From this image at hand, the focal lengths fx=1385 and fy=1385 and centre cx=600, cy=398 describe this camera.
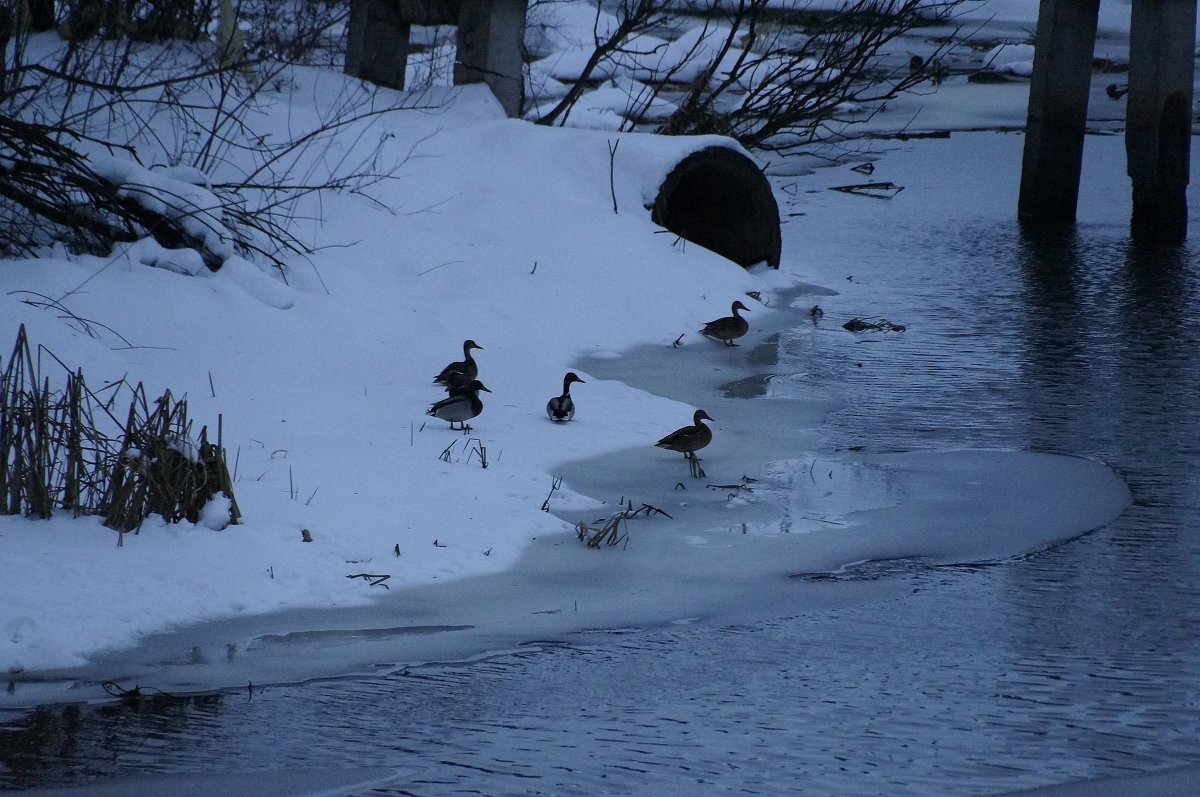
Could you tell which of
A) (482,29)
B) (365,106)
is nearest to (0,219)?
(365,106)

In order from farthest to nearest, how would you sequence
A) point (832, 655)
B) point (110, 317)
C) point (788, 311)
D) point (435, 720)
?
point (788, 311) → point (110, 317) → point (832, 655) → point (435, 720)

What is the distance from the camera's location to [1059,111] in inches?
869

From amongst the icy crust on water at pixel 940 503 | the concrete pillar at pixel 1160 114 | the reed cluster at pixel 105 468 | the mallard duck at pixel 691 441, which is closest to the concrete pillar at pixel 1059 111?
the concrete pillar at pixel 1160 114

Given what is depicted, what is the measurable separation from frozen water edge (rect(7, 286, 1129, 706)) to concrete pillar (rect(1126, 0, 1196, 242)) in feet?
40.3

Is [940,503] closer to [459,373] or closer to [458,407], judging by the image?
[458,407]

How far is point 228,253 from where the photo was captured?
448 inches

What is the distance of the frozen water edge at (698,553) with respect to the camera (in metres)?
5.57

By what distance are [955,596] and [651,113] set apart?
26.8 metres

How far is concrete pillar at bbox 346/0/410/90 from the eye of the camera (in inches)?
663

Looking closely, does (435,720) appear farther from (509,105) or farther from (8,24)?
(509,105)

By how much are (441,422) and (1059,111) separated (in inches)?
629

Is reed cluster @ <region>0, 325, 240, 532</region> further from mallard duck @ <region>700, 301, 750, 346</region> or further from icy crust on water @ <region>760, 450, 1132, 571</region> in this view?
mallard duck @ <region>700, 301, 750, 346</region>

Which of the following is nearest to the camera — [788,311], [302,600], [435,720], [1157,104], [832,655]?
[435,720]

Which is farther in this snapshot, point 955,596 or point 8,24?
point 8,24
